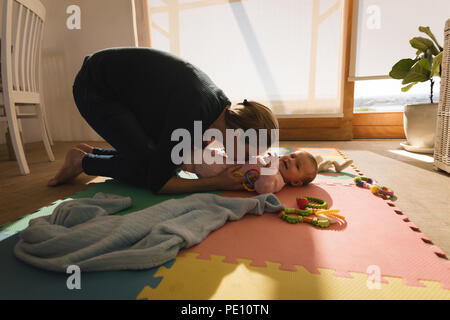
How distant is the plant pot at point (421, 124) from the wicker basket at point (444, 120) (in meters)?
0.51

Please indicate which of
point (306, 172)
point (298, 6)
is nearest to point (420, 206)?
point (306, 172)

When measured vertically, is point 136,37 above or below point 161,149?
above

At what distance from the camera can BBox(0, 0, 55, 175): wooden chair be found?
161cm

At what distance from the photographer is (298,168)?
1.30 m

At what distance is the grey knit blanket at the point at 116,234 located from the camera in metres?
0.67

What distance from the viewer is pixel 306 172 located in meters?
1.29

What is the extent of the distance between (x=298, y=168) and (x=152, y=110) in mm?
731

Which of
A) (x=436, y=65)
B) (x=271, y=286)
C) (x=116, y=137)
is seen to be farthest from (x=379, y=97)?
(x=271, y=286)

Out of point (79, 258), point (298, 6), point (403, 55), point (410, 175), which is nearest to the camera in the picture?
point (79, 258)

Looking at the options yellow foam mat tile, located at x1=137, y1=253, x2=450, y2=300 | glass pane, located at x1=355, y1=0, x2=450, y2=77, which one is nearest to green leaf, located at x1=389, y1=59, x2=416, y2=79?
glass pane, located at x1=355, y1=0, x2=450, y2=77

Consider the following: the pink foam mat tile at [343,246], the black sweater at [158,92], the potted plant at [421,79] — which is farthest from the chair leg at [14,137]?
the potted plant at [421,79]

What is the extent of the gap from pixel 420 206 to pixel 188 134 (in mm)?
953

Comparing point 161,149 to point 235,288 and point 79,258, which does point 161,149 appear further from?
point 235,288

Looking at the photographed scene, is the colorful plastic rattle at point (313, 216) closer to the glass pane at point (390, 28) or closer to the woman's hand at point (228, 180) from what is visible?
the woman's hand at point (228, 180)
